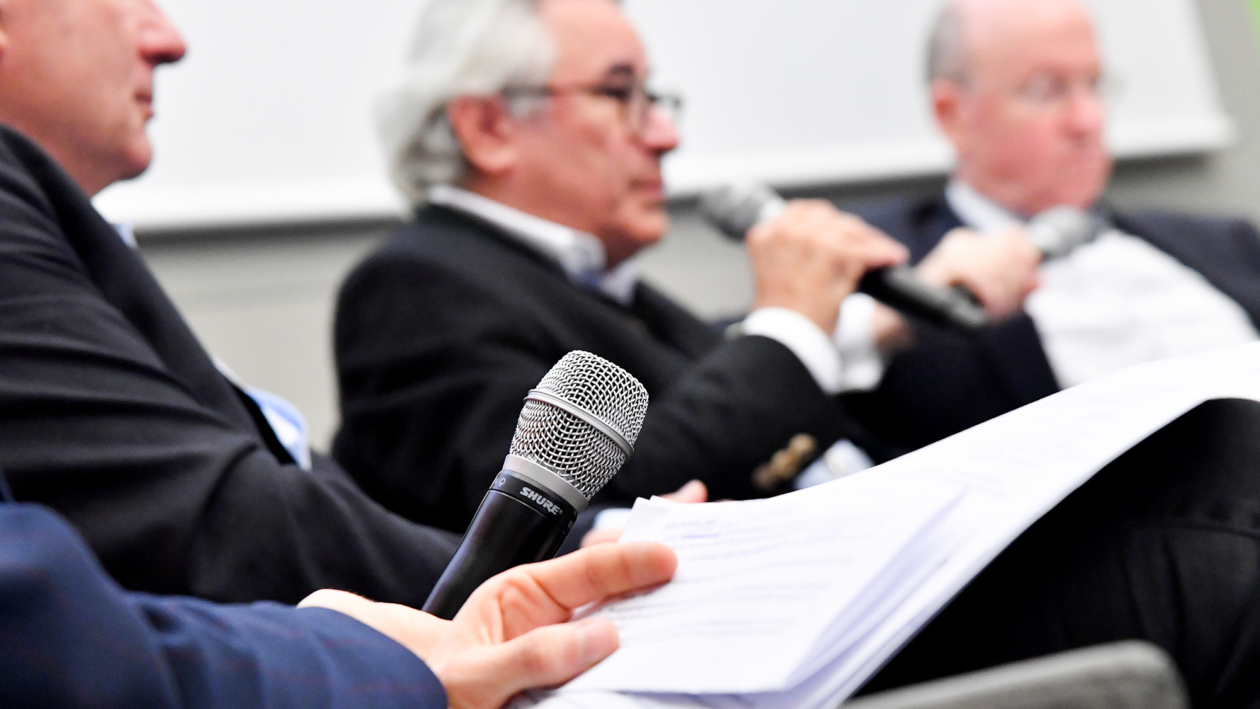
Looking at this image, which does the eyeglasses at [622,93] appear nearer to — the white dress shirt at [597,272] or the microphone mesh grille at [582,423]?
the white dress shirt at [597,272]

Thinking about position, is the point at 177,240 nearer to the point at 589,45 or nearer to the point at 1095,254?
the point at 589,45

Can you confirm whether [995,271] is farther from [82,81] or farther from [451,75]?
[82,81]

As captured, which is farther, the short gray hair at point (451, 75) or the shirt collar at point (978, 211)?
the shirt collar at point (978, 211)

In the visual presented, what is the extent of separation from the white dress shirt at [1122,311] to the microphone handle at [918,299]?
393 mm

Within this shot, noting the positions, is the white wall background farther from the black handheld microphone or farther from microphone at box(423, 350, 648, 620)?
microphone at box(423, 350, 648, 620)

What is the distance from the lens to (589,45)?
1.79 meters

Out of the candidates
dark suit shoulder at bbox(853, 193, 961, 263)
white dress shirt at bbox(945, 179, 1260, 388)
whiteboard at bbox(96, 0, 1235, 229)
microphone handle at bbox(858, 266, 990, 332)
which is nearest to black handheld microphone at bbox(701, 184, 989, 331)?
microphone handle at bbox(858, 266, 990, 332)

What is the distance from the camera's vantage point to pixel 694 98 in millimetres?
2777

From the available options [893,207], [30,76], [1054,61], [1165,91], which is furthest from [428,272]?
[1165,91]

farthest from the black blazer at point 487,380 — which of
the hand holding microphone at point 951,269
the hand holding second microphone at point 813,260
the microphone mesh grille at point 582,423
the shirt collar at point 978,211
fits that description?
the shirt collar at point 978,211

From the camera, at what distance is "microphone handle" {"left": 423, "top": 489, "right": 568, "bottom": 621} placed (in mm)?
595

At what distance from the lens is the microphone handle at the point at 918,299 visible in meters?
1.58

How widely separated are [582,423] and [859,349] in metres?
1.35

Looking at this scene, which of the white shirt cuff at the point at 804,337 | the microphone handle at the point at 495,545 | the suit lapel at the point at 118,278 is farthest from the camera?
the white shirt cuff at the point at 804,337
